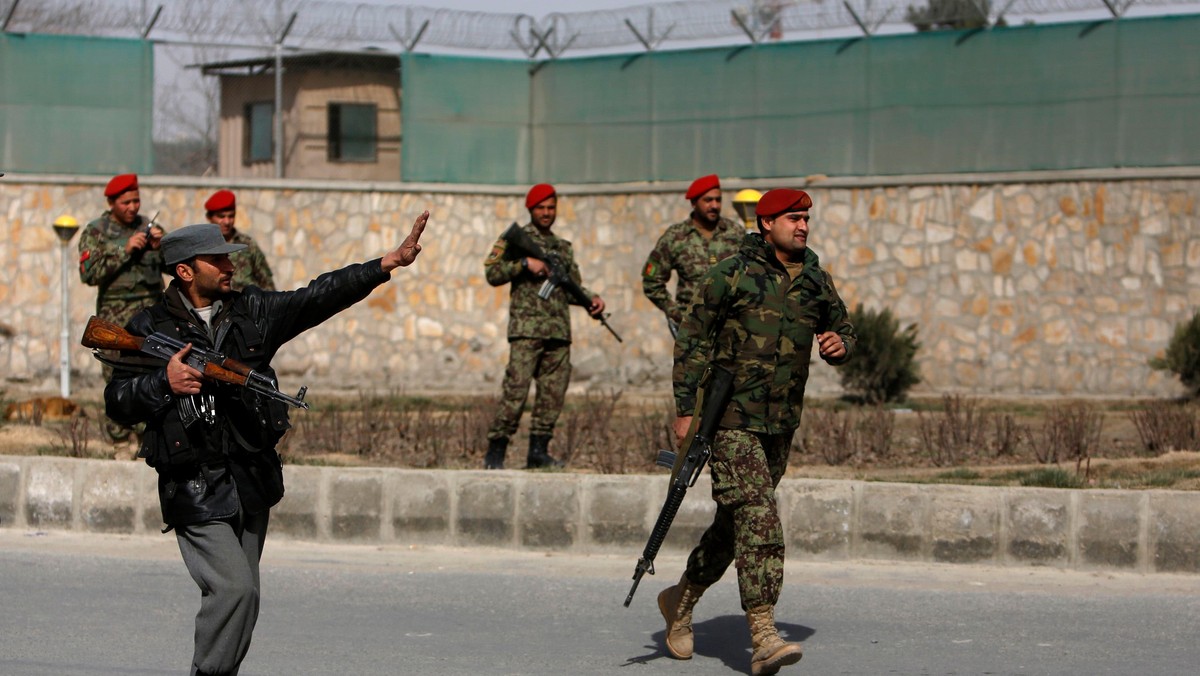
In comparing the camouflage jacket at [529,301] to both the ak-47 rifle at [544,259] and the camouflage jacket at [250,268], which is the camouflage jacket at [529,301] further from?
the camouflage jacket at [250,268]

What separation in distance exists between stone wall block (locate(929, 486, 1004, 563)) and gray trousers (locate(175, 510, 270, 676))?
4.52 metres

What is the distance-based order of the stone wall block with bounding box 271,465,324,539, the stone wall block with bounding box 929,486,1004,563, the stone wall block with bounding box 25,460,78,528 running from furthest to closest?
the stone wall block with bounding box 25,460,78,528 → the stone wall block with bounding box 271,465,324,539 → the stone wall block with bounding box 929,486,1004,563

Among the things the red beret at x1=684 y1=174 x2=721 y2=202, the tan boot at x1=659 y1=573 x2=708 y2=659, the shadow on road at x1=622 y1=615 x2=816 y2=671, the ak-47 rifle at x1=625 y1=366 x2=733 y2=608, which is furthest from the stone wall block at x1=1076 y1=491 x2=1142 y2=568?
the red beret at x1=684 y1=174 x2=721 y2=202

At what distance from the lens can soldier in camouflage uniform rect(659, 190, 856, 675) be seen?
6297 millimetres

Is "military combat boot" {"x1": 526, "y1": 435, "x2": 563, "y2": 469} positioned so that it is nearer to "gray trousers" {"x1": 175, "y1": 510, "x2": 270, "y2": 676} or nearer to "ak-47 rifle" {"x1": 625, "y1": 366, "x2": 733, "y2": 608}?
"ak-47 rifle" {"x1": 625, "y1": 366, "x2": 733, "y2": 608}

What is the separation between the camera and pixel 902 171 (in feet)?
60.8

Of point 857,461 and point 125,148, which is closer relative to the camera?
point 857,461

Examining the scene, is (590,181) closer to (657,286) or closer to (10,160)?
(10,160)

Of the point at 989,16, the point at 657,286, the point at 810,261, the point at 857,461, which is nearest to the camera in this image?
the point at 810,261

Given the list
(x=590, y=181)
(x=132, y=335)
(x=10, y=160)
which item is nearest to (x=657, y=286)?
(x=132, y=335)

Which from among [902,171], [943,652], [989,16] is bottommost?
[943,652]

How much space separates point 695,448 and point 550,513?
9.65 ft

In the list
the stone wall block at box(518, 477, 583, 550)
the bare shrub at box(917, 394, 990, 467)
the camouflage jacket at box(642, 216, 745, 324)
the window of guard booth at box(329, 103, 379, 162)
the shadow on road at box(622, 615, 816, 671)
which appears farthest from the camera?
the window of guard booth at box(329, 103, 379, 162)

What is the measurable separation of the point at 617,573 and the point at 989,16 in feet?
36.9
